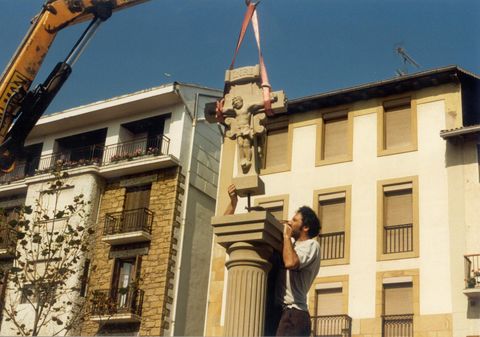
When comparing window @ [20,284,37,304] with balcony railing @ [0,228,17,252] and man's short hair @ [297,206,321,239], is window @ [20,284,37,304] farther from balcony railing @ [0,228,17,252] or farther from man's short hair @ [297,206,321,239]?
man's short hair @ [297,206,321,239]

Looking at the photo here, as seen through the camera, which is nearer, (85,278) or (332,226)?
(332,226)

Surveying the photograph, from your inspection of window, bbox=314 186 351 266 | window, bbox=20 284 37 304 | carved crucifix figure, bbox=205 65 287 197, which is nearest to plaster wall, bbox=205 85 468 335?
window, bbox=314 186 351 266

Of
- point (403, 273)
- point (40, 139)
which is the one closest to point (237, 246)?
point (403, 273)

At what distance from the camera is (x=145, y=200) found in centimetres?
3102

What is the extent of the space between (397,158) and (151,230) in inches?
367

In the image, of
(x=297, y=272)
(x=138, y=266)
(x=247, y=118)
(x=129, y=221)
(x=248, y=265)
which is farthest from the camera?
(x=129, y=221)

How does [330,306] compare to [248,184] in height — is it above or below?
above

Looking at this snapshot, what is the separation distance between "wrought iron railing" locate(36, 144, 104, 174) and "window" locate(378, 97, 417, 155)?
11607 mm

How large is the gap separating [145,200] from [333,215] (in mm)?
7815

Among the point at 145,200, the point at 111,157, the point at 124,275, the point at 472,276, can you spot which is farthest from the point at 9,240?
the point at 472,276

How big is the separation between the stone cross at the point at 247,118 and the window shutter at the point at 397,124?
1725cm

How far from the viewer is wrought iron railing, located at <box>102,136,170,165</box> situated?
3106cm

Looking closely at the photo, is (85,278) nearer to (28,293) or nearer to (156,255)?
(156,255)

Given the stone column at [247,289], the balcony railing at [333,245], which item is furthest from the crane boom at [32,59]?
the stone column at [247,289]
